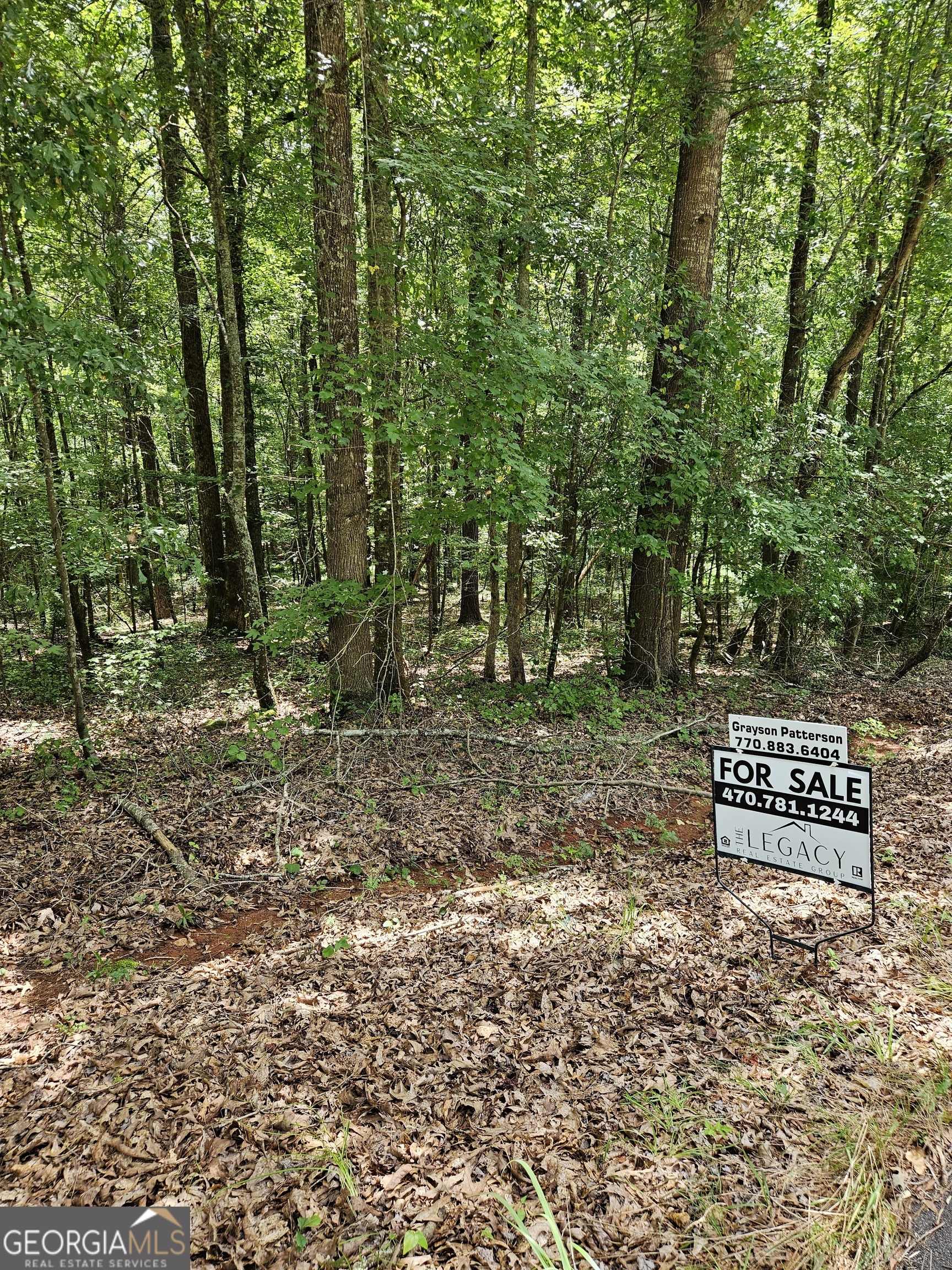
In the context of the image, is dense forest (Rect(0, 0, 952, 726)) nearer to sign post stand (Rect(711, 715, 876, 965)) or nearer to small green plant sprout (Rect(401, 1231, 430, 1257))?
sign post stand (Rect(711, 715, 876, 965))

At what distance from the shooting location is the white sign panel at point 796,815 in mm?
3381

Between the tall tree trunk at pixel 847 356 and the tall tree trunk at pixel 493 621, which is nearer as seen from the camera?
A: the tall tree trunk at pixel 847 356

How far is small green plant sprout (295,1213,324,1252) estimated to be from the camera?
6.84 feet

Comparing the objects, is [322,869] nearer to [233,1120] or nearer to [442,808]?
[442,808]

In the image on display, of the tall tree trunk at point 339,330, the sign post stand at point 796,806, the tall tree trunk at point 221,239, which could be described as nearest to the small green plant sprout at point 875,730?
the sign post stand at point 796,806

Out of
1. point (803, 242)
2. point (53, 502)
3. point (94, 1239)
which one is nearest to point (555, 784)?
point (94, 1239)

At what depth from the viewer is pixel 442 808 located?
19.3ft

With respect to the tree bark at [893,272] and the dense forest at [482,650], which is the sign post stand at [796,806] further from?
the tree bark at [893,272]

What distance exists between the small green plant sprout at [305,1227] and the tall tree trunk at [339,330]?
16.6 feet

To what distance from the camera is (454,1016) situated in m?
3.22

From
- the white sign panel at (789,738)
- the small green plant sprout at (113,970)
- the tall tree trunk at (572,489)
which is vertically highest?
the tall tree trunk at (572,489)

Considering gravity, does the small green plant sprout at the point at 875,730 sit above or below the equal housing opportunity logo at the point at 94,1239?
below

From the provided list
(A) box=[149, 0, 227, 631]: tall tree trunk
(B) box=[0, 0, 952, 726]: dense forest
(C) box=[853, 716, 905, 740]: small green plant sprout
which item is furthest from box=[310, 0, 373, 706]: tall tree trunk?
(C) box=[853, 716, 905, 740]: small green plant sprout

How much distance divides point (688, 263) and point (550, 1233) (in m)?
9.68
